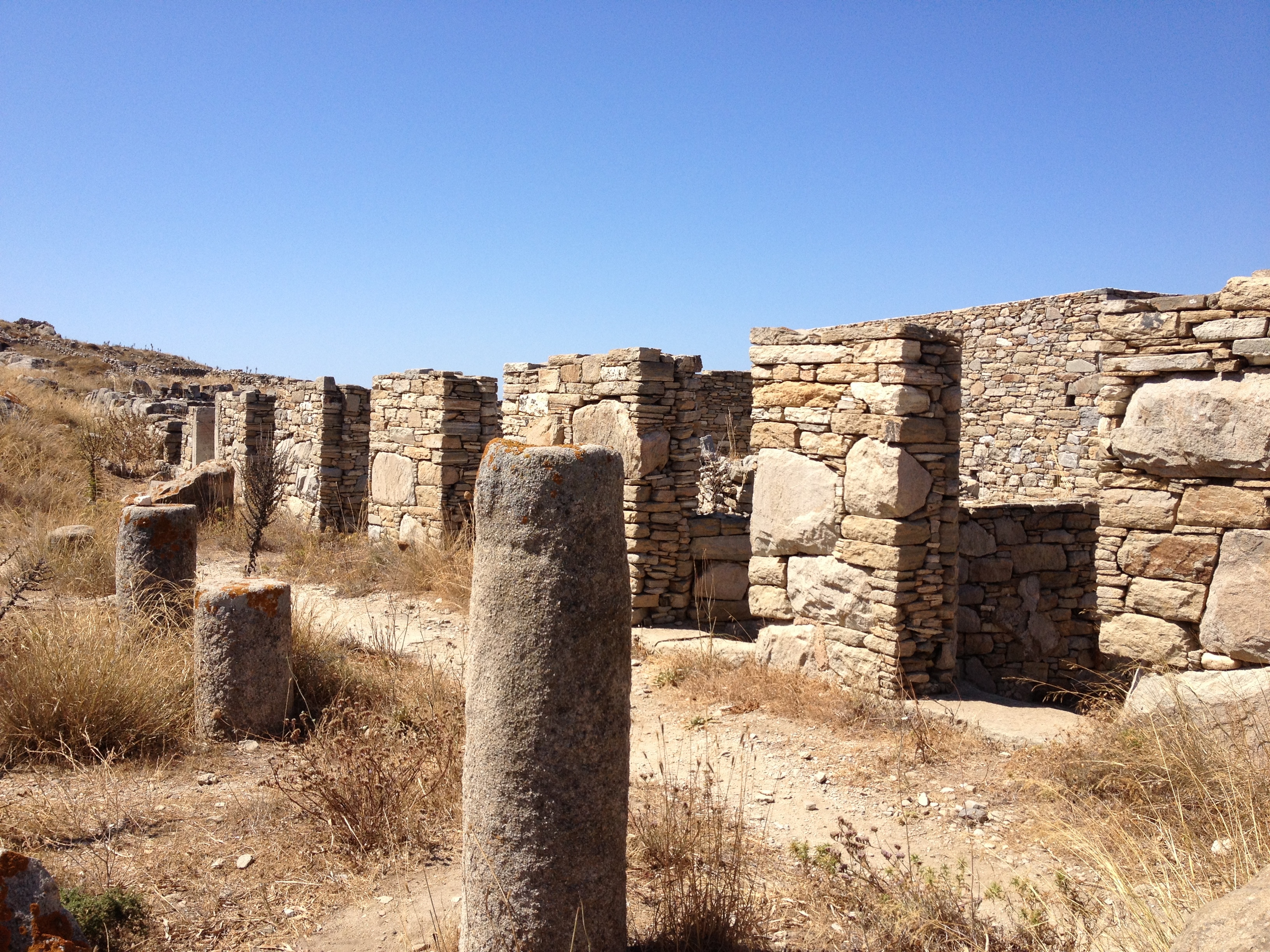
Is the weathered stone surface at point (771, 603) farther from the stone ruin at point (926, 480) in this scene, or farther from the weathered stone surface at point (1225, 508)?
the weathered stone surface at point (1225, 508)

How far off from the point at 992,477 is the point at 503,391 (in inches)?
294

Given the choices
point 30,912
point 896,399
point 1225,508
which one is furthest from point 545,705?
point 896,399

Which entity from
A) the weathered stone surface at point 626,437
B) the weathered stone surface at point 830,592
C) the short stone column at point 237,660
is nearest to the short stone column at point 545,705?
the short stone column at point 237,660

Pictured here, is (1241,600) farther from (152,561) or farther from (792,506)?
(152,561)

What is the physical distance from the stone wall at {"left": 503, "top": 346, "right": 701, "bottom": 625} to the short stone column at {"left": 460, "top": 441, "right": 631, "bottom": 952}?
505 cm

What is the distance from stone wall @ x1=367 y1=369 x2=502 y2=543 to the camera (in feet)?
35.2

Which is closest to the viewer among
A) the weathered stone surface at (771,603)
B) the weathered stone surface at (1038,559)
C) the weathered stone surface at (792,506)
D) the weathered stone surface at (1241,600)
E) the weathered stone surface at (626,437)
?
the weathered stone surface at (1241,600)

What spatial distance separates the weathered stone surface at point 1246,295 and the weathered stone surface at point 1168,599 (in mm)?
1494

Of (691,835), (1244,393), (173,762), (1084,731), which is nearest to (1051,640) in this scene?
(1084,731)

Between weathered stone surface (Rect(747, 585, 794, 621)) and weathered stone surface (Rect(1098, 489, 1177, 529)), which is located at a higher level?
weathered stone surface (Rect(1098, 489, 1177, 529))

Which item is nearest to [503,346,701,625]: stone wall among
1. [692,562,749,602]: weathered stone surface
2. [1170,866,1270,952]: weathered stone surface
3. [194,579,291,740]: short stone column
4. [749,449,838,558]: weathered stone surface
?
[692,562,749,602]: weathered stone surface

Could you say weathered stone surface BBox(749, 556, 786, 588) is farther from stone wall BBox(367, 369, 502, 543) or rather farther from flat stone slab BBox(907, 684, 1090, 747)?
stone wall BBox(367, 369, 502, 543)

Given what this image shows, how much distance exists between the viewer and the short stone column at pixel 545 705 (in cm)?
273

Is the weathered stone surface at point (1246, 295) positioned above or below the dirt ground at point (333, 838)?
above
